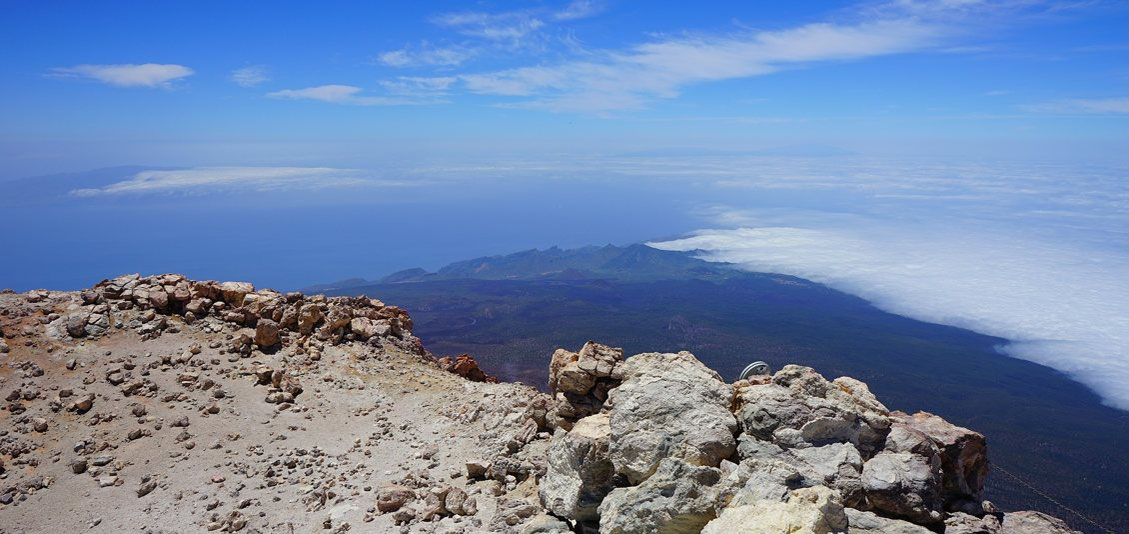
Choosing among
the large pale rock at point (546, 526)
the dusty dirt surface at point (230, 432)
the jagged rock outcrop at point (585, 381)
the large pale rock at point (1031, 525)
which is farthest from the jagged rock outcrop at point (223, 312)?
the large pale rock at point (1031, 525)

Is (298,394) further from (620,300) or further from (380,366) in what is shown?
(620,300)

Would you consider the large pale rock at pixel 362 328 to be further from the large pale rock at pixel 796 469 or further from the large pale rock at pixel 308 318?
the large pale rock at pixel 796 469

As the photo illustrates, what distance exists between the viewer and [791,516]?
611 centimetres

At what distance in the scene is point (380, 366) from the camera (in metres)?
19.9

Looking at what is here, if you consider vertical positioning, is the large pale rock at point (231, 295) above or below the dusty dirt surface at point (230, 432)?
above

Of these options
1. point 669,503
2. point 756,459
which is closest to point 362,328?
point 669,503

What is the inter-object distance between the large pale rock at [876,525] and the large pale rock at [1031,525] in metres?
2.18

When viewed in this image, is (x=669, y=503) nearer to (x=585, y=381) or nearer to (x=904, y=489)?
(x=904, y=489)

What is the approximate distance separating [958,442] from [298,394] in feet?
54.9

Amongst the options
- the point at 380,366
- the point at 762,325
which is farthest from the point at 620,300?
the point at 380,366

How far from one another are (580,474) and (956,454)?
666cm

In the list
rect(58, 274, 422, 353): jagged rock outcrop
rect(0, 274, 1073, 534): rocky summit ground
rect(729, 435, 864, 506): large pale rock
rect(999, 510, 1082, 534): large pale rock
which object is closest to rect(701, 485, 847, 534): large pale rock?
rect(0, 274, 1073, 534): rocky summit ground

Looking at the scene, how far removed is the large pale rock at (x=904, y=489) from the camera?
8836 mm

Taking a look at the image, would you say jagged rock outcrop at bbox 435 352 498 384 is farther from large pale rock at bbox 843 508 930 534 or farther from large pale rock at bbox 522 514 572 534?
large pale rock at bbox 843 508 930 534
